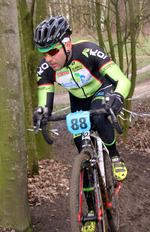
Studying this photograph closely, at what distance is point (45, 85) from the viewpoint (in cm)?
379

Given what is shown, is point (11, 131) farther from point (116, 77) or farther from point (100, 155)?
point (116, 77)

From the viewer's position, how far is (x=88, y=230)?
2.94m

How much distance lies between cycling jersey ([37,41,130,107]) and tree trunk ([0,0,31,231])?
43 centimetres

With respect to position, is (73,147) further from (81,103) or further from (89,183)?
(89,183)

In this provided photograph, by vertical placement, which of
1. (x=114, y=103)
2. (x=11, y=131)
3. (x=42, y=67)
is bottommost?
(x=11, y=131)

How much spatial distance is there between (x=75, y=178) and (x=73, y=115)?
2.13 ft

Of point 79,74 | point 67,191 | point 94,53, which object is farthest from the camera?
point 67,191

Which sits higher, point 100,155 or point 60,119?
point 60,119

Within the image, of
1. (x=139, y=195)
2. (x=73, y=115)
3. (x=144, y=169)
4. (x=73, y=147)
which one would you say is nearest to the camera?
(x=73, y=115)

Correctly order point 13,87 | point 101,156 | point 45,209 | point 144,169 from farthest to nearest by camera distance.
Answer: point 144,169 → point 45,209 → point 101,156 → point 13,87

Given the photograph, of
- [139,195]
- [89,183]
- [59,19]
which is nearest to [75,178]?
[89,183]

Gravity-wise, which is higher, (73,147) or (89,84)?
(89,84)

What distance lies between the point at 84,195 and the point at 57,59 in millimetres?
1590

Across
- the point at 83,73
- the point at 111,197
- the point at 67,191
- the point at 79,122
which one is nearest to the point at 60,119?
the point at 79,122
